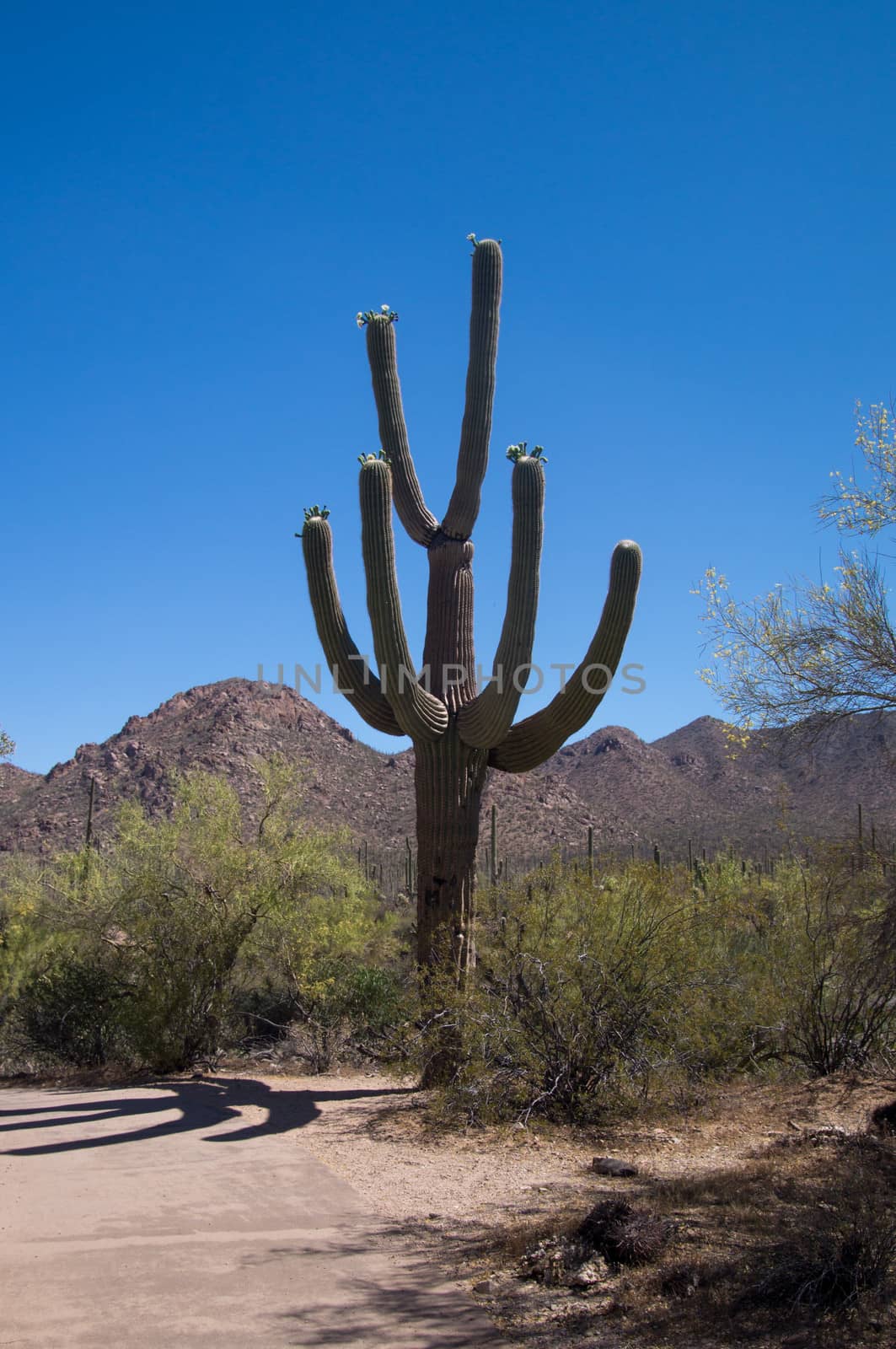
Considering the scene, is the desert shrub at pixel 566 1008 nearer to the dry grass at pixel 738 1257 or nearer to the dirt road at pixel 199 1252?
the dry grass at pixel 738 1257

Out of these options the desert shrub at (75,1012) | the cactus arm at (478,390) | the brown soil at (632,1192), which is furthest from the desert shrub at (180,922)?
the cactus arm at (478,390)

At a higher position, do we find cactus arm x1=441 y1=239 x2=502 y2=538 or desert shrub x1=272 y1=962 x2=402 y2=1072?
cactus arm x1=441 y1=239 x2=502 y2=538

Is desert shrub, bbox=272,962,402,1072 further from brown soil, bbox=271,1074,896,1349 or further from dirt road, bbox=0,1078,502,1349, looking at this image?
dirt road, bbox=0,1078,502,1349

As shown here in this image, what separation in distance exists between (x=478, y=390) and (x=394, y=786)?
39.3 meters

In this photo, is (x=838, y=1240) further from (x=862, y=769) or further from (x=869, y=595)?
(x=862, y=769)

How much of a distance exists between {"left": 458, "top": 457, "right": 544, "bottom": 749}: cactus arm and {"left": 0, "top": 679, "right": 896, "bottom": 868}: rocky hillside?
85.2 ft

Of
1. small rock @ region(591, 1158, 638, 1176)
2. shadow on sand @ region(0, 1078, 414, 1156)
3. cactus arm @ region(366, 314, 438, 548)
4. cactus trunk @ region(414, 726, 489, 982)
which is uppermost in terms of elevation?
cactus arm @ region(366, 314, 438, 548)

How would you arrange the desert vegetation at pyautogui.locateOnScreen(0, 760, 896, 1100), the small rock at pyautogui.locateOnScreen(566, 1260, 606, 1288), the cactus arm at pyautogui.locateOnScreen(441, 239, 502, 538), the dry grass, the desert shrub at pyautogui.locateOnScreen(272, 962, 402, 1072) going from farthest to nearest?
1. the desert shrub at pyautogui.locateOnScreen(272, 962, 402, 1072)
2. the cactus arm at pyautogui.locateOnScreen(441, 239, 502, 538)
3. the desert vegetation at pyautogui.locateOnScreen(0, 760, 896, 1100)
4. the small rock at pyautogui.locateOnScreen(566, 1260, 606, 1288)
5. the dry grass

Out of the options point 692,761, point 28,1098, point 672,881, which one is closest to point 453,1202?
point 672,881

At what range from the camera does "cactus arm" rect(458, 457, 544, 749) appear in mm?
10703

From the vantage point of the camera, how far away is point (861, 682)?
332 inches

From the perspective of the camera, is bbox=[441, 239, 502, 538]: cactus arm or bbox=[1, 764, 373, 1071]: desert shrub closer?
bbox=[441, 239, 502, 538]: cactus arm

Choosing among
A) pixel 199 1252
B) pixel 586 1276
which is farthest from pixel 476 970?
pixel 586 1276

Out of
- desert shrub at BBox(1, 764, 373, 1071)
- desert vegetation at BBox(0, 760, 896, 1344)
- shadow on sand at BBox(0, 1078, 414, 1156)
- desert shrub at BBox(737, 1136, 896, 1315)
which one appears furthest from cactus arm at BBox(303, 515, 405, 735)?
desert shrub at BBox(737, 1136, 896, 1315)
